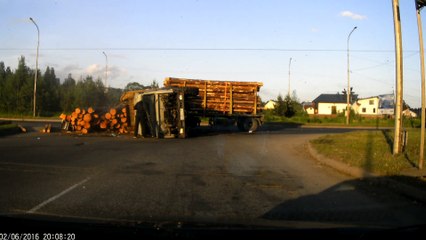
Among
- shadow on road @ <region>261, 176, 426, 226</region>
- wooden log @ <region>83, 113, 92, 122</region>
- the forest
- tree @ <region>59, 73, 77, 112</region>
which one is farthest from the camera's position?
tree @ <region>59, 73, 77, 112</region>

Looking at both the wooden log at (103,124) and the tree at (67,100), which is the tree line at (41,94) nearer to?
the tree at (67,100)

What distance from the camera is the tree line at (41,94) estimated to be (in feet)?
195

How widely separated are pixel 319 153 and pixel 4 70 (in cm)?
6722

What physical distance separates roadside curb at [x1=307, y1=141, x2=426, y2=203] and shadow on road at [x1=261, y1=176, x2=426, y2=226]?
3 centimetres

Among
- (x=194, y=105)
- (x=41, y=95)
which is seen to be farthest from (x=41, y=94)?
(x=194, y=105)

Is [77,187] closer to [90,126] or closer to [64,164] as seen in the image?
[64,164]

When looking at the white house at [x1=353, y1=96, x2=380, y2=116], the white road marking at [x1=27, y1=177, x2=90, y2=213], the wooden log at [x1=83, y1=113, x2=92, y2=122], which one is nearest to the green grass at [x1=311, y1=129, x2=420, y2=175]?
the white road marking at [x1=27, y1=177, x2=90, y2=213]

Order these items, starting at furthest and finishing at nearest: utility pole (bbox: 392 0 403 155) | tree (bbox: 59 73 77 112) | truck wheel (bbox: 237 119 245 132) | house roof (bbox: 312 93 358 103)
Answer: house roof (bbox: 312 93 358 103), tree (bbox: 59 73 77 112), truck wheel (bbox: 237 119 245 132), utility pole (bbox: 392 0 403 155)

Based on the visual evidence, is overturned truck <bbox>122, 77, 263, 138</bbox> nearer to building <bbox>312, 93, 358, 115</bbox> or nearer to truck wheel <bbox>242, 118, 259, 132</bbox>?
truck wheel <bbox>242, 118, 259, 132</bbox>

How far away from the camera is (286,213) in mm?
7133

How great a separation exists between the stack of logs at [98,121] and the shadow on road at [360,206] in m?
17.2

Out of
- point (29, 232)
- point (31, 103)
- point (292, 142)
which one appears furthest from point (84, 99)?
point (29, 232)

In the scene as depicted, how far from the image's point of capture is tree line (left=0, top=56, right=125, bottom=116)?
5941 cm

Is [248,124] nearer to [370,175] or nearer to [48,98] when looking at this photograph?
[370,175]
